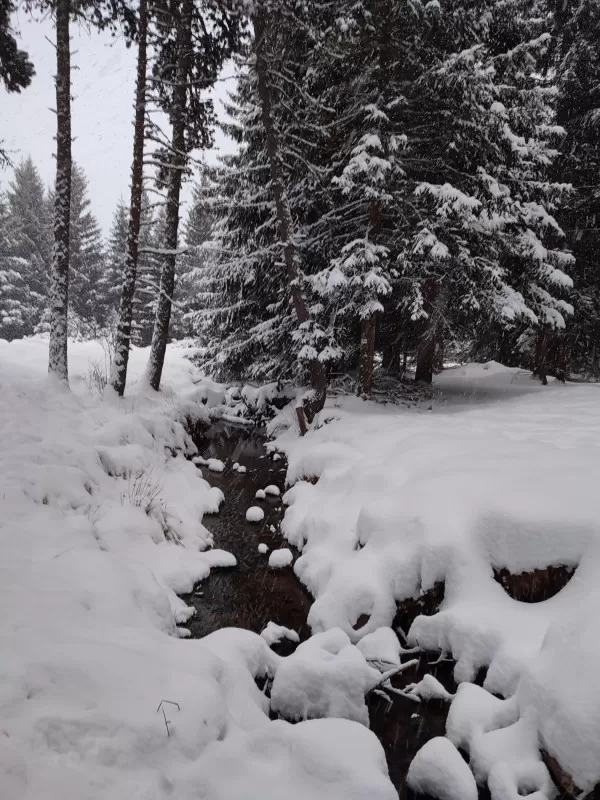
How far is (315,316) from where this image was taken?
1152 cm

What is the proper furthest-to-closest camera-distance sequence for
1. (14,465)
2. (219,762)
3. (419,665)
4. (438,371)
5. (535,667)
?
(438,371) → (14,465) → (419,665) → (535,667) → (219,762)

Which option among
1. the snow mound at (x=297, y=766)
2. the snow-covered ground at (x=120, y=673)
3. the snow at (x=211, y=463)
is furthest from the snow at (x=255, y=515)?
the snow mound at (x=297, y=766)

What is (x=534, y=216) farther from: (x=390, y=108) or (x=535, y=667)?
(x=535, y=667)

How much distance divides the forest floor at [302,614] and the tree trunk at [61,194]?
1.18 meters

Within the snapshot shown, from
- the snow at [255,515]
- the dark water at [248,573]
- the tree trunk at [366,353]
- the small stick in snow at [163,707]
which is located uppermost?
the tree trunk at [366,353]

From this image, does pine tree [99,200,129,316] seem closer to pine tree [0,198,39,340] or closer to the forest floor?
pine tree [0,198,39,340]

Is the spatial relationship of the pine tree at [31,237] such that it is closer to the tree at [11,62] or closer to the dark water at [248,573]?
the tree at [11,62]

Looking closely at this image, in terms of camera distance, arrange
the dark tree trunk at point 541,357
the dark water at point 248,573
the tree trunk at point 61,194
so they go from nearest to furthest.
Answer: the dark water at point 248,573 < the tree trunk at point 61,194 < the dark tree trunk at point 541,357

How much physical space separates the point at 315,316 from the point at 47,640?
9.70 metres

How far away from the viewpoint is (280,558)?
21.6 feet

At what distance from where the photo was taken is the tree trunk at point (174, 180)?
33.4ft

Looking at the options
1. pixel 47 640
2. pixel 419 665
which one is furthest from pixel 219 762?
pixel 419 665

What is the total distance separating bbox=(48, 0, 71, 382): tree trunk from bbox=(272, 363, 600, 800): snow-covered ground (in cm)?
623

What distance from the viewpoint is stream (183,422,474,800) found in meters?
3.78
